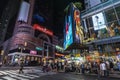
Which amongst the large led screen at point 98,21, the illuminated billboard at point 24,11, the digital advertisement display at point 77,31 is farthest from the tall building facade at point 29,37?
the large led screen at point 98,21

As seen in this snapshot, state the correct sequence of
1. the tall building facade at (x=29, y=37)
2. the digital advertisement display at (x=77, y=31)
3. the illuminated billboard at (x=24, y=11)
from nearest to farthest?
1. the digital advertisement display at (x=77, y=31)
2. the tall building facade at (x=29, y=37)
3. the illuminated billboard at (x=24, y=11)

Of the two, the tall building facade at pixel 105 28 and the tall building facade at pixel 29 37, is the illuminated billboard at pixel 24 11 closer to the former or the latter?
the tall building facade at pixel 29 37

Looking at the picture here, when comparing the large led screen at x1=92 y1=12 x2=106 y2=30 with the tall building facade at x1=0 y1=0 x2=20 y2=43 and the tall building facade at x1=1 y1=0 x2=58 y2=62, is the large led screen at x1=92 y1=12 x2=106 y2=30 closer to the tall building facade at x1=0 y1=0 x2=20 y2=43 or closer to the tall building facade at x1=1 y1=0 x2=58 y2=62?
the tall building facade at x1=1 y1=0 x2=58 y2=62

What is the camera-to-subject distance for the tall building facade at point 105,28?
20234 mm

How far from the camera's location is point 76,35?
2212cm

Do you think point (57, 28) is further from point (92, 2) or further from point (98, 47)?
point (98, 47)

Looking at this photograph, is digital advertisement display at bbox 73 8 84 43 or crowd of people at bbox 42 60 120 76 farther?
digital advertisement display at bbox 73 8 84 43

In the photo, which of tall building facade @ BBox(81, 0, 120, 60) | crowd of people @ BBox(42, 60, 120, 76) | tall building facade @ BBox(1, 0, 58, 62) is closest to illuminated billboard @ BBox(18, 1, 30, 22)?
tall building facade @ BBox(1, 0, 58, 62)

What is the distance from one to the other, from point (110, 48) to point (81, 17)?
10.3m

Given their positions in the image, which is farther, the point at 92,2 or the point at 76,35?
the point at 92,2

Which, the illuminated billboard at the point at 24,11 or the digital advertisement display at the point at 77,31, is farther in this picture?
the illuminated billboard at the point at 24,11

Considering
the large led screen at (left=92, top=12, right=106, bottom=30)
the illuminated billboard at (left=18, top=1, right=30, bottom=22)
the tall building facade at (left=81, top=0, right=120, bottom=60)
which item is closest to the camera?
the tall building facade at (left=81, top=0, right=120, bottom=60)

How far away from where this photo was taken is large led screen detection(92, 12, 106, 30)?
22891mm

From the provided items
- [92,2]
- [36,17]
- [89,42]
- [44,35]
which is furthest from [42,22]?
[89,42]
